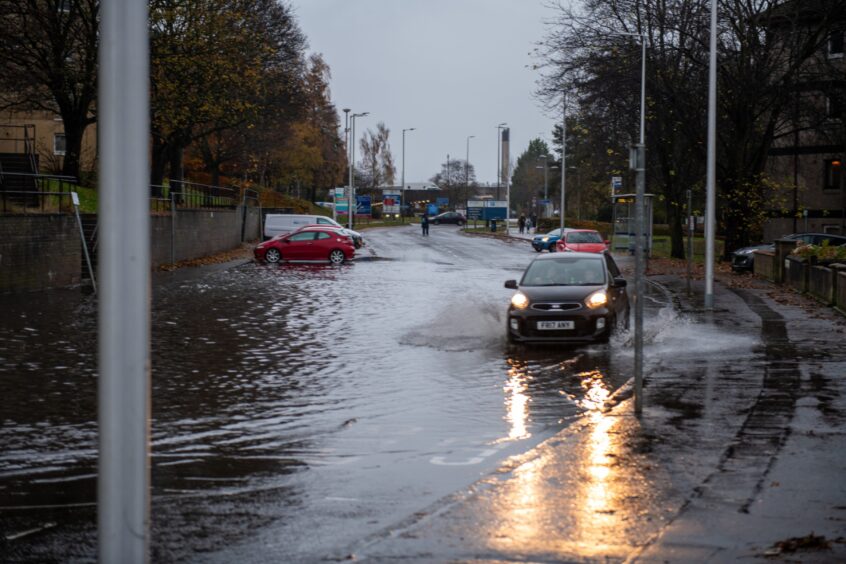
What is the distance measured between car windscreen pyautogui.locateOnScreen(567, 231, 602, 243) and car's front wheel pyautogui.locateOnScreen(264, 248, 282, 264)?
11288mm

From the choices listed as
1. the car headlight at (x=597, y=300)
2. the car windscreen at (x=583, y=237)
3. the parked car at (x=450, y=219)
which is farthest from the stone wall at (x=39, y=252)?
the parked car at (x=450, y=219)

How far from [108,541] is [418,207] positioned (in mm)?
152711

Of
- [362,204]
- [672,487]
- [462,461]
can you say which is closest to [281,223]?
[362,204]

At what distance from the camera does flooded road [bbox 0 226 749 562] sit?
6930 millimetres

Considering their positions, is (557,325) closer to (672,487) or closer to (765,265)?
(672,487)

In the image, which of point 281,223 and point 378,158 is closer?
point 281,223

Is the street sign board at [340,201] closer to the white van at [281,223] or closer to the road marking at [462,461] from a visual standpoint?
the white van at [281,223]

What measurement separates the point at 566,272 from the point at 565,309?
1685 millimetres

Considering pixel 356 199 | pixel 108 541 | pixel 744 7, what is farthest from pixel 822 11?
pixel 356 199

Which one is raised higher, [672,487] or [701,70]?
[701,70]

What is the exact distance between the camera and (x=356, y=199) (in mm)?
88312

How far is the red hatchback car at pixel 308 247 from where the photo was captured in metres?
41.5

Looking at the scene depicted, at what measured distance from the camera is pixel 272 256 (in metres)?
41.6

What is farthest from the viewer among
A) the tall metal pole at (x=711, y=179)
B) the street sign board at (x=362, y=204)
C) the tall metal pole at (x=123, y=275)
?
the street sign board at (x=362, y=204)
